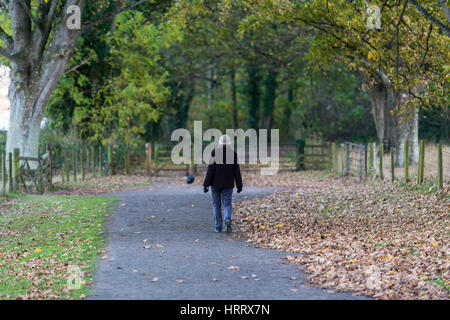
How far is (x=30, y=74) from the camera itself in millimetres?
23406

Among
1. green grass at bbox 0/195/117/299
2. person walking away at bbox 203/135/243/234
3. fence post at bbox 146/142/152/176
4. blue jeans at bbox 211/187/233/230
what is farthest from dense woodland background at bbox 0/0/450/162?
green grass at bbox 0/195/117/299

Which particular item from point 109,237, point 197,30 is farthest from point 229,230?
point 197,30

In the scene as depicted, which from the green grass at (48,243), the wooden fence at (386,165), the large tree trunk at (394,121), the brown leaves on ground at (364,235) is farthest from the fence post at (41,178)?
the large tree trunk at (394,121)

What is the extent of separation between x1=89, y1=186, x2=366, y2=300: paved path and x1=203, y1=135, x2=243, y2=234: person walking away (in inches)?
17.7

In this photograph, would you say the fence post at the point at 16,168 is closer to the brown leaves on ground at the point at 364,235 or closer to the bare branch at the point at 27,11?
the bare branch at the point at 27,11

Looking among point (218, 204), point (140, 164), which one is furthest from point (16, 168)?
point (140, 164)

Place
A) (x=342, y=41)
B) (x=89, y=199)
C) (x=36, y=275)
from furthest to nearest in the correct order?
(x=342, y=41) → (x=89, y=199) → (x=36, y=275)

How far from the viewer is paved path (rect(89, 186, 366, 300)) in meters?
8.02

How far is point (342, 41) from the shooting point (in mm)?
21484

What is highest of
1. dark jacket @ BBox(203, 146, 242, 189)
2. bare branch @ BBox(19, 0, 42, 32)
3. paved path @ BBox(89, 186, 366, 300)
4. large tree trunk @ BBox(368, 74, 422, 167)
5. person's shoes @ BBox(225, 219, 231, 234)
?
bare branch @ BBox(19, 0, 42, 32)

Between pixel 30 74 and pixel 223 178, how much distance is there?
12.6 m

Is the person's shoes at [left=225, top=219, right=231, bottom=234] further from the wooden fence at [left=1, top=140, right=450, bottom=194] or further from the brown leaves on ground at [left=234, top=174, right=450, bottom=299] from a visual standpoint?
the wooden fence at [left=1, top=140, right=450, bottom=194]

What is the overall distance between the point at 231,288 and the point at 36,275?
2.78 m

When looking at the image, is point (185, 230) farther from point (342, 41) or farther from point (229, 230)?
point (342, 41)
